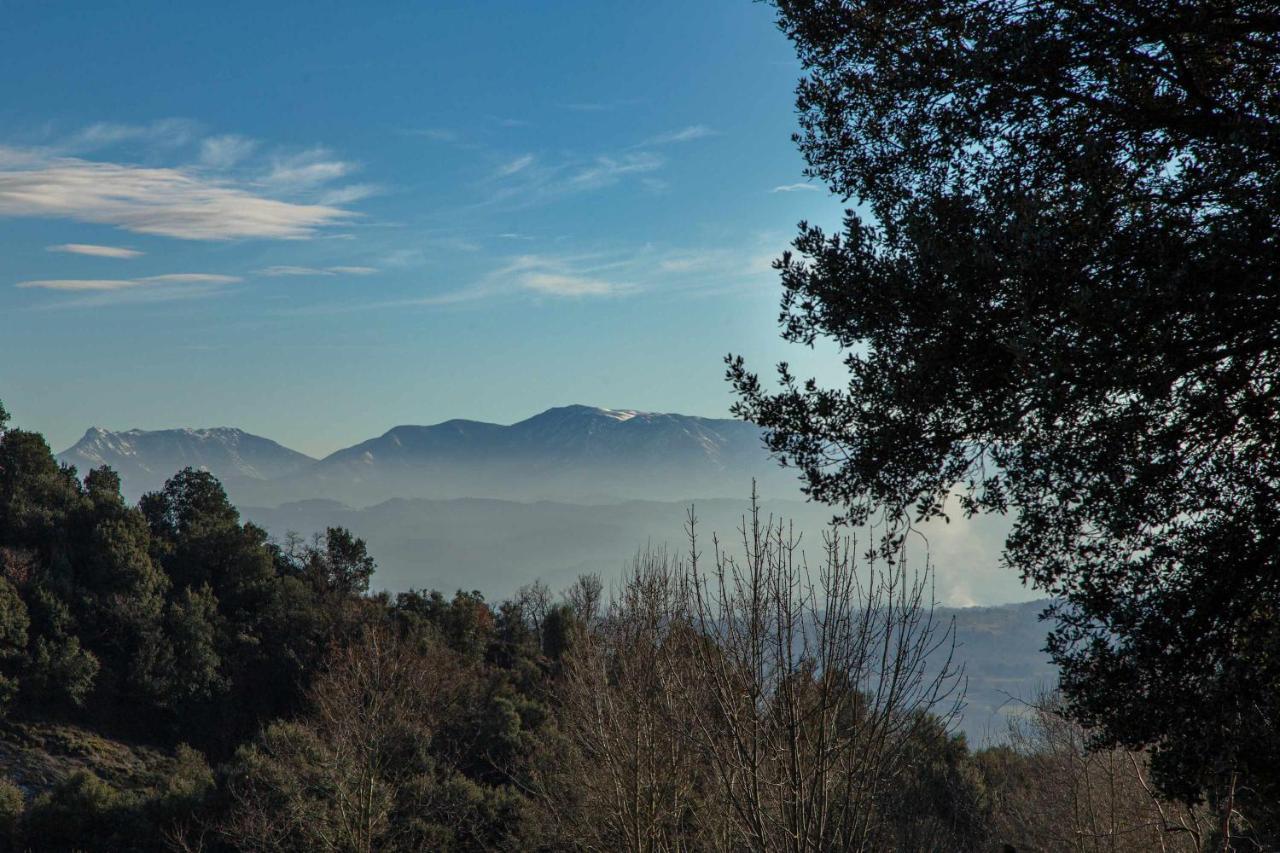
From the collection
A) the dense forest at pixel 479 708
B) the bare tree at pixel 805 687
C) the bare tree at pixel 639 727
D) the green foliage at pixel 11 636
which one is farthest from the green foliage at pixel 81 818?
the bare tree at pixel 805 687

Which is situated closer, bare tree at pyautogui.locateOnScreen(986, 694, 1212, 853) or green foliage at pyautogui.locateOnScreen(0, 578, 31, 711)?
bare tree at pyautogui.locateOnScreen(986, 694, 1212, 853)

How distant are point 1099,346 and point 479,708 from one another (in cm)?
2796

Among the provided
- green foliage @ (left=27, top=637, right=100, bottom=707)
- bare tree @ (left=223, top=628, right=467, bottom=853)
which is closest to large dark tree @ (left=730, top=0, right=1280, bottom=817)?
bare tree @ (left=223, top=628, right=467, bottom=853)

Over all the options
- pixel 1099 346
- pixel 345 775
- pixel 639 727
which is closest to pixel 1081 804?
pixel 639 727

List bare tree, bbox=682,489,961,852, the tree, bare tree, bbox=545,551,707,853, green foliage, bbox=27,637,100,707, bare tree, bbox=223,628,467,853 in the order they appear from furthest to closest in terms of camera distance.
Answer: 1. green foliage, bbox=27,637,100,707
2. the tree
3. bare tree, bbox=223,628,467,853
4. bare tree, bbox=545,551,707,853
5. bare tree, bbox=682,489,961,852

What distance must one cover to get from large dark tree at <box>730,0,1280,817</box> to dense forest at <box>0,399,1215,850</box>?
1216 millimetres

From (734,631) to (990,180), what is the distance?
4.26 meters

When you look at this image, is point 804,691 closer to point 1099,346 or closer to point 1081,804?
point 1099,346

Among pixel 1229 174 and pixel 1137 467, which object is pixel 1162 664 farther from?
pixel 1229 174

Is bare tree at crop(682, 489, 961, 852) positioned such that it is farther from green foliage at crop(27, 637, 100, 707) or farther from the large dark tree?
green foliage at crop(27, 637, 100, 707)

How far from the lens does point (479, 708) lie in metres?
30.5

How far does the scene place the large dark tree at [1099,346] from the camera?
5.38 m

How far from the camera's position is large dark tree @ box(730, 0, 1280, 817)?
5383 mm

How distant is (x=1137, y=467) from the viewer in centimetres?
591
